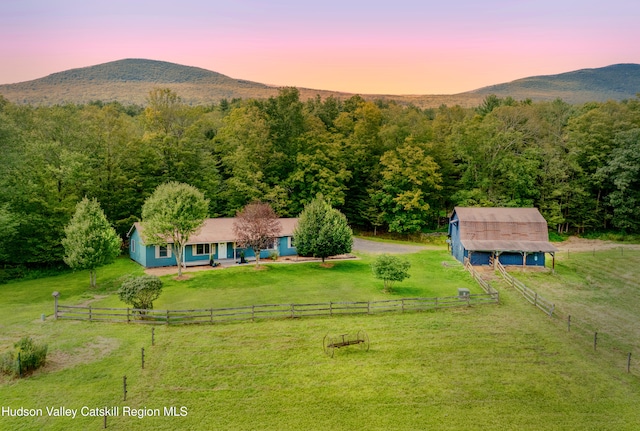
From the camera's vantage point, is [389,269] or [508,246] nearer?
[389,269]

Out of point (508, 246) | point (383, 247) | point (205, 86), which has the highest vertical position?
point (205, 86)

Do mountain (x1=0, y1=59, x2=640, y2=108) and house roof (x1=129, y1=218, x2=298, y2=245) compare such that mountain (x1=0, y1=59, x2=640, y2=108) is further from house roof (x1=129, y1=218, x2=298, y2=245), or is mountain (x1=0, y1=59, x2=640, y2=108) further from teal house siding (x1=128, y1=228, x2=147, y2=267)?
teal house siding (x1=128, y1=228, x2=147, y2=267)

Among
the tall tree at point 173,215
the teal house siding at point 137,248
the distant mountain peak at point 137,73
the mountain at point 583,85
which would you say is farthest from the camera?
the mountain at point 583,85

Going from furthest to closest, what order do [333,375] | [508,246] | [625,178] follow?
[625,178] < [508,246] < [333,375]

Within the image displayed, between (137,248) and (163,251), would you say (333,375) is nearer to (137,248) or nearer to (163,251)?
(163,251)

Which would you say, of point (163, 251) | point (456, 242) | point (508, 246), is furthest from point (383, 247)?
point (163, 251)

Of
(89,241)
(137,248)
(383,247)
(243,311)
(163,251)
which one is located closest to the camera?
(243,311)

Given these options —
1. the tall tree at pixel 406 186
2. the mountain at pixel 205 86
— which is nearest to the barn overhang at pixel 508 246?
the tall tree at pixel 406 186

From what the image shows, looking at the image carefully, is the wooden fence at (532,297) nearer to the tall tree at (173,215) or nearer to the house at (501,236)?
the house at (501,236)

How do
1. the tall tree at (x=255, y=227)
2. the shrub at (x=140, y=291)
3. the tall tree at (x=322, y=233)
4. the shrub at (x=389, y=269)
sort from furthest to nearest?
the tall tree at (x=322, y=233) < the tall tree at (x=255, y=227) < the shrub at (x=389, y=269) < the shrub at (x=140, y=291)
